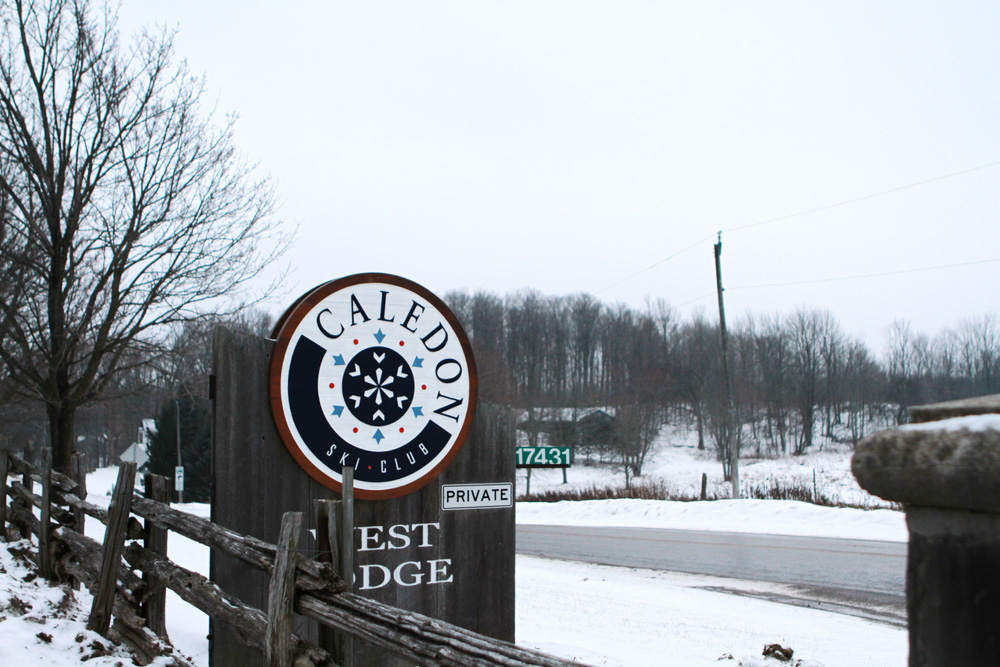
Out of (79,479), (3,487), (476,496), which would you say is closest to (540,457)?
(476,496)

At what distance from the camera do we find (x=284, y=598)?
3.80 m

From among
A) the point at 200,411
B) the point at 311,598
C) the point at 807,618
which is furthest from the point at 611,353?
the point at 311,598

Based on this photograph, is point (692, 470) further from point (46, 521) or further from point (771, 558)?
point (46, 521)

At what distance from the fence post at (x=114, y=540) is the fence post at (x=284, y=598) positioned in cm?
234

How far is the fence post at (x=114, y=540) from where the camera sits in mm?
5750

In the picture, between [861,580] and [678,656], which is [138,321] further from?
[861,580]

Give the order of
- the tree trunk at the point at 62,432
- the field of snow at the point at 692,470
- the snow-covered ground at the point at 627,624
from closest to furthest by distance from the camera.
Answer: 1. the snow-covered ground at the point at 627,624
2. the tree trunk at the point at 62,432
3. the field of snow at the point at 692,470

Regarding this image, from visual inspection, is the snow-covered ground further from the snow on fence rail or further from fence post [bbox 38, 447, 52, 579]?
the snow on fence rail

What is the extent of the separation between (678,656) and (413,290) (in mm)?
3493

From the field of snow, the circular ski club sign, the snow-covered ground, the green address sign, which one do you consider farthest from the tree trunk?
the field of snow

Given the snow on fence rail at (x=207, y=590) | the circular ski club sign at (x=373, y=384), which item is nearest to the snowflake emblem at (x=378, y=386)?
the circular ski club sign at (x=373, y=384)

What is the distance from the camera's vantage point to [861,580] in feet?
36.8

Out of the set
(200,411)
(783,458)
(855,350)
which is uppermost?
(855,350)

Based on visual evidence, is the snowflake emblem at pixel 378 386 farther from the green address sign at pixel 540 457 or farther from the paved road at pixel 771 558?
the paved road at pixel 771 558
